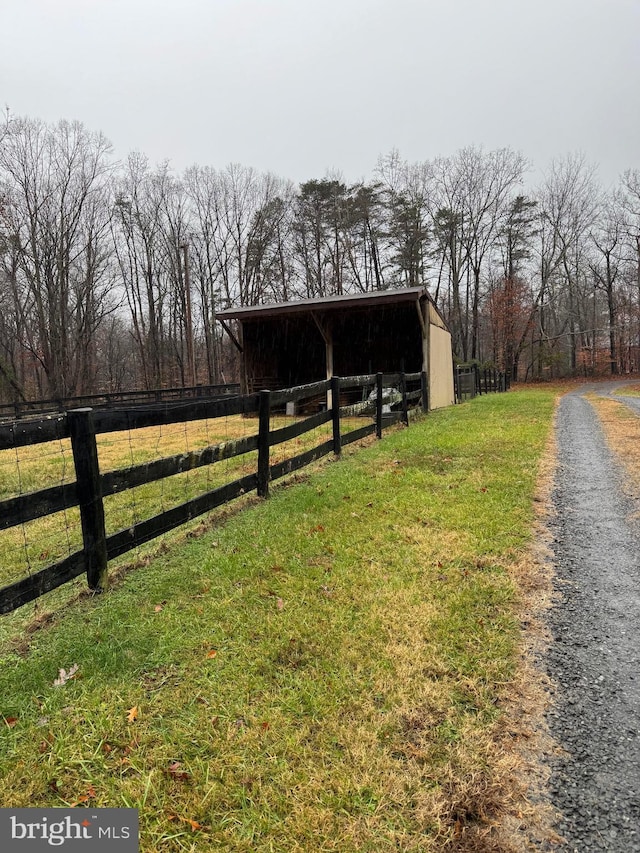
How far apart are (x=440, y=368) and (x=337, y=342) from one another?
482 cm

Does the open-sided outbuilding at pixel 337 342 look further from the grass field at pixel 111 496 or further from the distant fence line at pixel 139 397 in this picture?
the grass field at pixel 111 496

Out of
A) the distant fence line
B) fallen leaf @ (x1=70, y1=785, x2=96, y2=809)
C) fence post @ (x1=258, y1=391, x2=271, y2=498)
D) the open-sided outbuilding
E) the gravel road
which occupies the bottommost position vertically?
the gravel road

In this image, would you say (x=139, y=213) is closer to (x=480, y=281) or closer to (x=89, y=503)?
(x=480, y=281)

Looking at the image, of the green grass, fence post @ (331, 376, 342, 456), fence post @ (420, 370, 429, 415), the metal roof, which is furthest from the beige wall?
the green grass

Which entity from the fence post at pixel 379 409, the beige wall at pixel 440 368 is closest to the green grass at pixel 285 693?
the fence post at pixel 379 409

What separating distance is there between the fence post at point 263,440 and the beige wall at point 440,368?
29.7 feet

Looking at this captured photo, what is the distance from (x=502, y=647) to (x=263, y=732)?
123 cm

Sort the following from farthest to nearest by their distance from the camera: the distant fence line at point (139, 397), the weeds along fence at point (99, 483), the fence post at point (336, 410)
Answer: the distant fence line at point (139, 397), the fence post at point (336, 410), the weeds along fence at point (99, 483)

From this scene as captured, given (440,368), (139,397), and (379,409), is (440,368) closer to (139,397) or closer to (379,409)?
(379,409)

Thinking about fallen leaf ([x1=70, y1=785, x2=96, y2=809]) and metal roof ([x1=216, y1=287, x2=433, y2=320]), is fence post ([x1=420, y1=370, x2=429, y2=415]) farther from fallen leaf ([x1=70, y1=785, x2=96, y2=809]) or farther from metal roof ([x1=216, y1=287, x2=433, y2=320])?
A: fallen leaf ([x1=70, y1=785, x2=96, y2=809])

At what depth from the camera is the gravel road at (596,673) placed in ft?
4.84

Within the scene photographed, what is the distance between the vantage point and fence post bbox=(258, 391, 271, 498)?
15.7ft

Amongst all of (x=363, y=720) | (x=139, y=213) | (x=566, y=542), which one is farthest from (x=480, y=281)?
(x=363, y=720)

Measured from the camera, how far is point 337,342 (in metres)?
18.3
